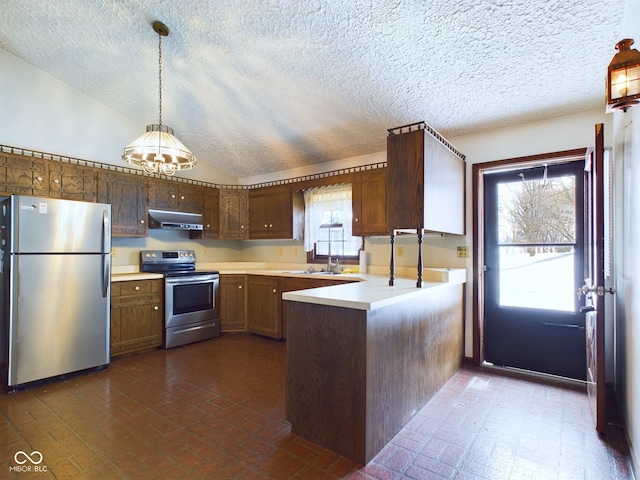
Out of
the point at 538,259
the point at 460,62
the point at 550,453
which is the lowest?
the point at 550,453

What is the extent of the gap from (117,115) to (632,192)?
17.1 feet

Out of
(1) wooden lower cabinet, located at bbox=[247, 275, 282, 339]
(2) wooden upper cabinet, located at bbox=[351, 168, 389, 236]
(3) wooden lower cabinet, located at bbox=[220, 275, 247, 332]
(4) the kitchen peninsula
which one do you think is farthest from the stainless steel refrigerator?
(2) wooden upper cabinet, located at bbox=[351, 168, 389, 236]

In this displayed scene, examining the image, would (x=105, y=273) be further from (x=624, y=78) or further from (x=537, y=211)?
(x=537, y=211)

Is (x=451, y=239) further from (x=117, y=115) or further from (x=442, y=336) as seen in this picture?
(x=117, y=115)

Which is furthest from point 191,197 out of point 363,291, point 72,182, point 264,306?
point 363,291

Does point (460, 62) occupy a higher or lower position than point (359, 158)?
higher

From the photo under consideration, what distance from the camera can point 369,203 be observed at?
3.89m

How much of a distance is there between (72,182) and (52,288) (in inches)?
49.4

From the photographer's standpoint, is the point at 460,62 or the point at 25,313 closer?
the point at 460,62

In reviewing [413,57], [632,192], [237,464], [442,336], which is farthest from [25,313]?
[632,192]

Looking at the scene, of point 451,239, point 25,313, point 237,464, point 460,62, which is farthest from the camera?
point 451,239

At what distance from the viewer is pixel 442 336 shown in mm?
2883

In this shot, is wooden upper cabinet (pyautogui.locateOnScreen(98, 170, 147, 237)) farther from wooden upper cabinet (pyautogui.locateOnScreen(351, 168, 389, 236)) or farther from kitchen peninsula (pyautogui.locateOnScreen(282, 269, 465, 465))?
kitchen peninsula (pyautogui.locateOnScreen(282, 269, 465, 465))

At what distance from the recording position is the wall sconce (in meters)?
1.53
